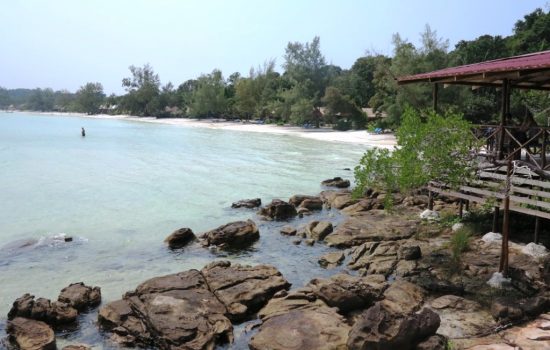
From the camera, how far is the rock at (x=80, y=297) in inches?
380

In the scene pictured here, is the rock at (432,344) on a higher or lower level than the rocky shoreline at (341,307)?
higher

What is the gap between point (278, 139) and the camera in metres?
55.4

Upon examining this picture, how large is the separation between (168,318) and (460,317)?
5.29 m

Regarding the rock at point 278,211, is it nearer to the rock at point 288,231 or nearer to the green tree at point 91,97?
the rock at point 288,231

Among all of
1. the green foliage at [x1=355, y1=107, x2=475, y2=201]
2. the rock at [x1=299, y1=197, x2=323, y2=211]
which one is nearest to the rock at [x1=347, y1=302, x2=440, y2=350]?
the green foliage at [x1=355, y1=107, x2=475, y2=201]

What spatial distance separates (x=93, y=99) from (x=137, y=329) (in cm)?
15060

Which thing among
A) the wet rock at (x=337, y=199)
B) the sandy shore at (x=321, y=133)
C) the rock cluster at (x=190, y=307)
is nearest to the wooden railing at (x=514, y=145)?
the rock cluster at (x=190, y=307)

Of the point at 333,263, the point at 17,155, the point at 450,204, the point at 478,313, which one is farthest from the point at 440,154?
the point at 17,155

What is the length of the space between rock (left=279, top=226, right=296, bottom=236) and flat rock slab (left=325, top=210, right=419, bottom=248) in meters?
1.40

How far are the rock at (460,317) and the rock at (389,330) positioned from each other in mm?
977

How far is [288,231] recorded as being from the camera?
15586 mm

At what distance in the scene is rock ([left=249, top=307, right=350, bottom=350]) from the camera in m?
7.55

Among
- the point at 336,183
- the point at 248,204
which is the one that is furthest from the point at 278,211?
the point at 336,183

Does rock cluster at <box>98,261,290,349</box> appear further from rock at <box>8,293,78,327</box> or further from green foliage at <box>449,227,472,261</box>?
green foliage at <box>449,227,472,261</box>
